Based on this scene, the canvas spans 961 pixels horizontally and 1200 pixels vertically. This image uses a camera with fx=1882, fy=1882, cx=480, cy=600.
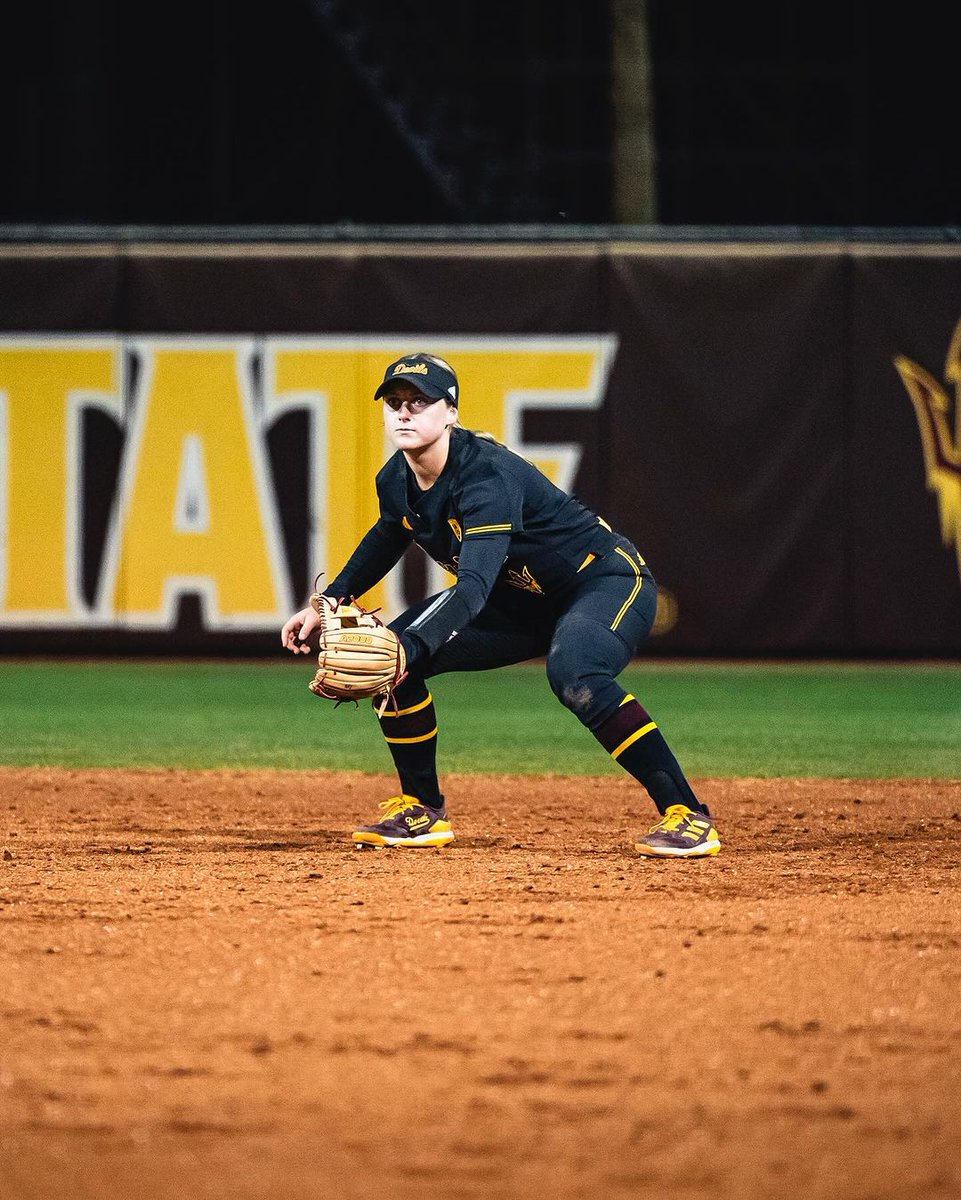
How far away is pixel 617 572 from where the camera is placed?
19.5 ft

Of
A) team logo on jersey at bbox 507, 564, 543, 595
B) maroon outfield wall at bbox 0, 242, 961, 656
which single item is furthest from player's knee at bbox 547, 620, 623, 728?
maroon outfield wall at bbox 0, 242, 961, 656

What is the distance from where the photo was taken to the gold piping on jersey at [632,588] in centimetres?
578

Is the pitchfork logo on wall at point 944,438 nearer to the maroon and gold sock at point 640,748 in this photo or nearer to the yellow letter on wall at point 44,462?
the yellow letter on wall at point 44,462

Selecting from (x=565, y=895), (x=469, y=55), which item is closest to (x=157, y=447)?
(x=469, y=55)

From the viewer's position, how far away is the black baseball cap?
5453mm

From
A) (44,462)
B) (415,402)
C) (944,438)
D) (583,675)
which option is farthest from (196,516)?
(583,675)

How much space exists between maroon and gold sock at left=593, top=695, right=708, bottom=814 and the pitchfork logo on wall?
7393 millimetres

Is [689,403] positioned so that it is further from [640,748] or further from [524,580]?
[640,748]

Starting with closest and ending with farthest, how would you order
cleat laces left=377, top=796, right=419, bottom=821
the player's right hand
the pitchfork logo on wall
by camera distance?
the player's right hand < cleat laces left=377, top=796, right=419, bottom=821 < the pitchfork logo on wall

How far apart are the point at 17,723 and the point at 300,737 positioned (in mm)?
1587

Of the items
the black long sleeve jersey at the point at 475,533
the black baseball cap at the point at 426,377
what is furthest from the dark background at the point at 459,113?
the black baseball cap at the point at 426,377

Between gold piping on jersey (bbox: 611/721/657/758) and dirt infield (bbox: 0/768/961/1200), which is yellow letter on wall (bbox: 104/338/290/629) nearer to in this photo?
dirt infield (bbox: 0/768/961/1200)

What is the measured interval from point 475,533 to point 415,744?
0.86 metres

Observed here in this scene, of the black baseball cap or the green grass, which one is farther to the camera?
the green grass
